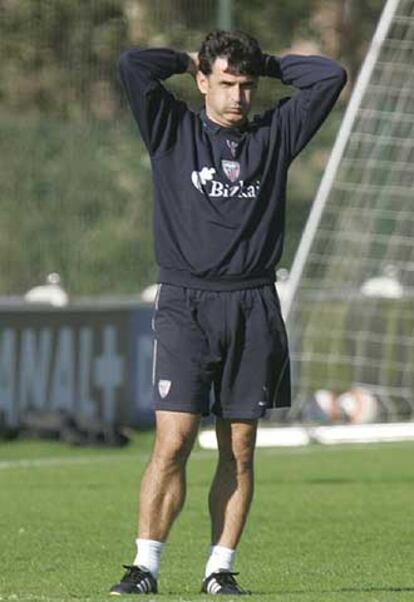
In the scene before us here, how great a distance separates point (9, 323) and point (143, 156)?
2346mm

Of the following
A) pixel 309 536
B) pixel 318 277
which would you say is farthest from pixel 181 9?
pixel 309 536

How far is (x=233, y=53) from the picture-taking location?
26.2 ft

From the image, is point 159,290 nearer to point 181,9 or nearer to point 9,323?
point 9,323

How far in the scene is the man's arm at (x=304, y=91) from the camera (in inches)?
324

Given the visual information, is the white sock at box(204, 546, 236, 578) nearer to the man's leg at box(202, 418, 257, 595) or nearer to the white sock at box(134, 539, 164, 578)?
the man's leg at box(202, 418, 257, 595)

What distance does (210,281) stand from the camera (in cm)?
805

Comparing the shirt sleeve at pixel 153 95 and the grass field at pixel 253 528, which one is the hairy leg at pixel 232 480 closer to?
the grass field at pixel 253 528

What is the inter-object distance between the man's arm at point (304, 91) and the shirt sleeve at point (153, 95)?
348 millimetres

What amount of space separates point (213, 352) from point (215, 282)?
245 mm

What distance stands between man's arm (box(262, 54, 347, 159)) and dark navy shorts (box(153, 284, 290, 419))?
59 cm

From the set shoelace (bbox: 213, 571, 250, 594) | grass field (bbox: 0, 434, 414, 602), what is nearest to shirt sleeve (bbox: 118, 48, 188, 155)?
shoelace (bbox: 213, 571, 250, 594)

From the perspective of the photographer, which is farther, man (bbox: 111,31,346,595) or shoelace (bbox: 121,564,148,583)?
man (bbox: 111,31,346,595)

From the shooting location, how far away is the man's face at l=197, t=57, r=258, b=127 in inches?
314

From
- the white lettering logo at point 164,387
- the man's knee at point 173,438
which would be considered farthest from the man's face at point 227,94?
the man's knee at point 173,438
